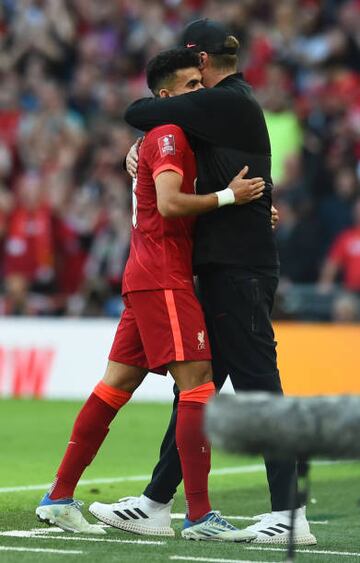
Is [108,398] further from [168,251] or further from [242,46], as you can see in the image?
[242,46]

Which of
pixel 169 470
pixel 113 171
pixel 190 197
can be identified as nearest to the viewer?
pixel 190 197

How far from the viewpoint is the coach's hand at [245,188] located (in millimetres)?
6723

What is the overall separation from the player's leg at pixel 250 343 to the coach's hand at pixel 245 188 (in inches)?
14.1

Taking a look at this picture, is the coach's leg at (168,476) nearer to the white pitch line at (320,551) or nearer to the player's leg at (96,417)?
the player's leg at (96,417)

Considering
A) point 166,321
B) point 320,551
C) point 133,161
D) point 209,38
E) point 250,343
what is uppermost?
point 209,38

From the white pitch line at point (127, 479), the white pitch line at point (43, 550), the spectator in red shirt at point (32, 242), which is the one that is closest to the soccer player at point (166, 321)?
the white pitch line at point (43, 550)

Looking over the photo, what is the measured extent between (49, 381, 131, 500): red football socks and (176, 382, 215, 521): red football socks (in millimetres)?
454

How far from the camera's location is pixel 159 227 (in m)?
6.79

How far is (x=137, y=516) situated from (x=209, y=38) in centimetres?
240

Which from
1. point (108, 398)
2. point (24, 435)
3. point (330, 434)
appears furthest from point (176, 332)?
point (24, 435)

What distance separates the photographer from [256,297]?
6.82 meters

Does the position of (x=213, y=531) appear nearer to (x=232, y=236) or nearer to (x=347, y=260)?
(x=232, y=236)

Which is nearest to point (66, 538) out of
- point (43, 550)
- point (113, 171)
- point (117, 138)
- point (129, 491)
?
point (43, 550)

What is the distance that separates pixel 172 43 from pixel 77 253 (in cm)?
341
